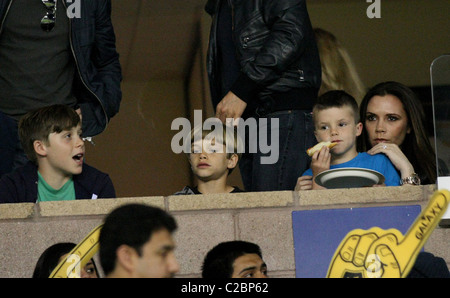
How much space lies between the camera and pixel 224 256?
4992mm

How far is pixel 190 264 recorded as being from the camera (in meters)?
5.17

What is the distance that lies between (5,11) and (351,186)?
2.18 m

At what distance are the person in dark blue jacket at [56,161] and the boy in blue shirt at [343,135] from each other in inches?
45.8

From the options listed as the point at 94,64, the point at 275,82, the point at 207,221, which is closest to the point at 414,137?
the point at 275,82

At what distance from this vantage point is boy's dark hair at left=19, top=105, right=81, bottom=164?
18.7ft

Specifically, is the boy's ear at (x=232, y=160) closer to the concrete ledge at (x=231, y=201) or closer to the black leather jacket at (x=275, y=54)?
the black leather jacket at (x=275, y=54)

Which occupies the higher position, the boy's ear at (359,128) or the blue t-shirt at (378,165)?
the boy's ear at (359,128)

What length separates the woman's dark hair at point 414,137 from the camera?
235 inches

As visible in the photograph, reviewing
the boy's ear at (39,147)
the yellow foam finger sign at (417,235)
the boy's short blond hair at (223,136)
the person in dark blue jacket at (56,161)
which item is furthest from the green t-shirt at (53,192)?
the yellow foam finger sign at (417,235)

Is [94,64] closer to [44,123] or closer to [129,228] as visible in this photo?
[44,123]

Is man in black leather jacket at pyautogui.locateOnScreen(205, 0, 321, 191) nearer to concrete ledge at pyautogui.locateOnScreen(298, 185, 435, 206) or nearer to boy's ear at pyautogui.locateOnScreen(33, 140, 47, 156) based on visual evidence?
concrete ledge at pyautogui.locateOnScreen(298, 185, 435, 206)

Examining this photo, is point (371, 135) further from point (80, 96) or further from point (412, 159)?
point (80, 96)

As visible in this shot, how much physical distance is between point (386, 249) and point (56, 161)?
2134 millimetres
